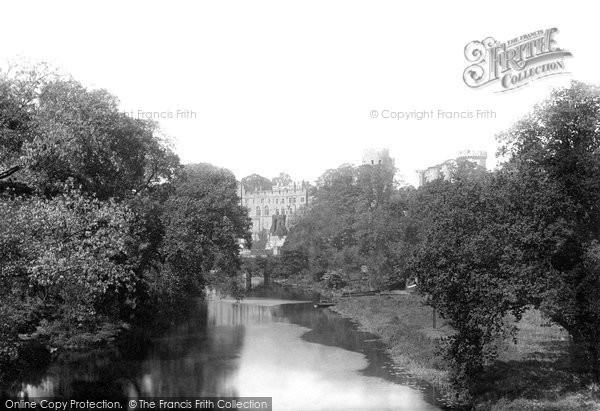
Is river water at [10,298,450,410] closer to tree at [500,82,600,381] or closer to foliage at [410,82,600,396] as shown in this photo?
foliage at [410,82,600,396]

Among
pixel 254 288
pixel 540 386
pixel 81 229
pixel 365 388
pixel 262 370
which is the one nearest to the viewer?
pixel 81 229

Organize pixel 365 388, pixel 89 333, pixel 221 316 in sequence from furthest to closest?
pixel 221 316, pixel 89 333, pixel 365 388

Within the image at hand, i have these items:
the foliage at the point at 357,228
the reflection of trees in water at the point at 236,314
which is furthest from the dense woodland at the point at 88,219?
the foliage at the point at 357,228

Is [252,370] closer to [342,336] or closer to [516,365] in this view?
[342,336]

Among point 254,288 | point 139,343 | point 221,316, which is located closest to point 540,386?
point 139,343

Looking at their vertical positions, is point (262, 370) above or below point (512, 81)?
below

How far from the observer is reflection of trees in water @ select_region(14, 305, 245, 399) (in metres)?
27.0

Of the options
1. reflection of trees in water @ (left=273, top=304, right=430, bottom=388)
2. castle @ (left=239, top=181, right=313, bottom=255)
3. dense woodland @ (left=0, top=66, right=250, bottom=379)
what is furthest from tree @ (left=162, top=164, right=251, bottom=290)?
castle @ (left=239, top=181, right=313, bottom=255)

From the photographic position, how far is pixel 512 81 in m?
28.2

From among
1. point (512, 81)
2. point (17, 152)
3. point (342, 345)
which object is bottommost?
point (342, 345)

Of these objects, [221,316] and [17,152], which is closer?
[17,152]

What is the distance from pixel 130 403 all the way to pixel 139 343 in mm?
13910

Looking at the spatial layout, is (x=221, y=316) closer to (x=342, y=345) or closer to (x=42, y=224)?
(x=342, y=345)

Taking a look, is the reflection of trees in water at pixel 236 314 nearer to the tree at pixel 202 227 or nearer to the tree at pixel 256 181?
the tree at pixel 202 227
